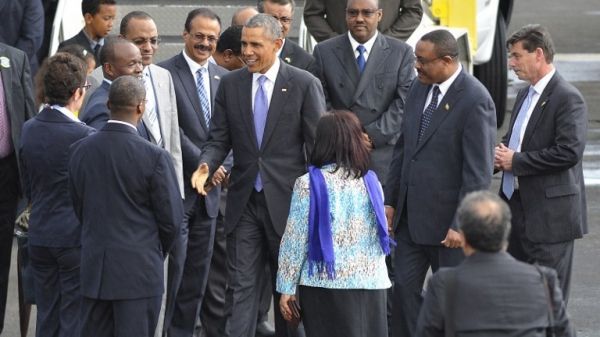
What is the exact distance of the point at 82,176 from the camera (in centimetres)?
733

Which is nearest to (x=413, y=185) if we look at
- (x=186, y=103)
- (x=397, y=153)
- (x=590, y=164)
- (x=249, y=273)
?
(x=397, y=153)

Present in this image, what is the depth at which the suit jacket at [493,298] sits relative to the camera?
545cm

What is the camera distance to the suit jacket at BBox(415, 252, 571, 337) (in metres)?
5.45

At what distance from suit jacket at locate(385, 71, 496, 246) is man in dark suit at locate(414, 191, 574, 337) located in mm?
2293

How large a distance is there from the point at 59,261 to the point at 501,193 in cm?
254

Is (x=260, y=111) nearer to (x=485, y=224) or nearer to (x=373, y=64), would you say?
(x=373, y=64)

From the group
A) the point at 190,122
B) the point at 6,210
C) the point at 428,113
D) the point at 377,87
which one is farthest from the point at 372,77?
the point at 6,210

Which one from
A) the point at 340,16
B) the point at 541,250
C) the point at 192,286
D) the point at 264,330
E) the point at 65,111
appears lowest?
the point at 264,330

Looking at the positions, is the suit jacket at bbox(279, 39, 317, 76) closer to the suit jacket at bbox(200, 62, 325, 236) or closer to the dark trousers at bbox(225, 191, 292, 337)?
the suit jacket at bbox(200, 62, 325, 236)

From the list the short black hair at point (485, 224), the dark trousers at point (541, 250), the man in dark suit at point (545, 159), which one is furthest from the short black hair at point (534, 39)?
the short black hair at point (485, 224)

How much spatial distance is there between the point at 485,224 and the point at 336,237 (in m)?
1.68

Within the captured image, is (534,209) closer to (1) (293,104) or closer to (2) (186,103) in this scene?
(1) (293,104)

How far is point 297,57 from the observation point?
9648 mm

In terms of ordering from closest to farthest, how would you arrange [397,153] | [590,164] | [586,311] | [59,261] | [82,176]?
[82,176], [59,261], [397,153], [586,311], [590,164]
